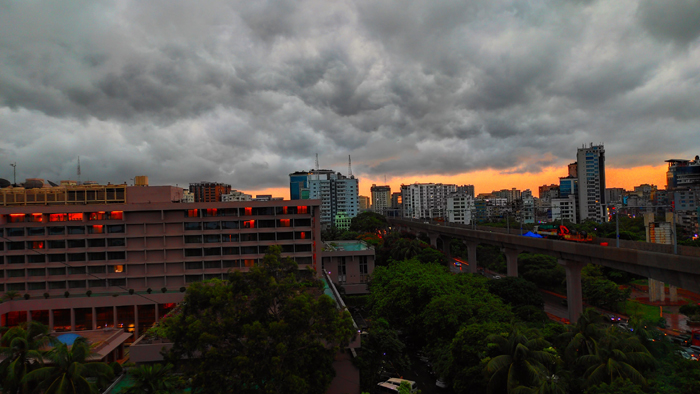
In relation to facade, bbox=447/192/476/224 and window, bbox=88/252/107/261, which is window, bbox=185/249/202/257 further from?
facade, bbox=447/192/476/224

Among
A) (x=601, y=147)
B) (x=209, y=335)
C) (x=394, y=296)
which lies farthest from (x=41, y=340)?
(x=601, y=147)

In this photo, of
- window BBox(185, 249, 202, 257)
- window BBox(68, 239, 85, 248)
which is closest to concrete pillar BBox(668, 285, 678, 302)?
window BBox(185, 249, 202, 257)

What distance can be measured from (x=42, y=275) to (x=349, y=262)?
146 feet

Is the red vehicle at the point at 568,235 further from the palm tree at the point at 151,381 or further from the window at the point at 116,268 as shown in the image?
the window at the point at 116,268

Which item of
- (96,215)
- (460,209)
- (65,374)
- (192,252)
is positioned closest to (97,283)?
(96,215)

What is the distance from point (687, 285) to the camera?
89.5ft

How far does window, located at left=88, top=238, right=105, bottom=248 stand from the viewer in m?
51.2

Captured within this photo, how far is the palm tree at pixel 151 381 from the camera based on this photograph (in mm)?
19969

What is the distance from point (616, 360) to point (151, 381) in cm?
2590

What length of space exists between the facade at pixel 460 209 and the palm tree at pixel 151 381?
15338 centimetres

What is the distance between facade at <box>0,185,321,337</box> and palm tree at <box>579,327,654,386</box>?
3662cm

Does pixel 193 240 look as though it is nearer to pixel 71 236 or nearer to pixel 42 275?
pixel 71 236

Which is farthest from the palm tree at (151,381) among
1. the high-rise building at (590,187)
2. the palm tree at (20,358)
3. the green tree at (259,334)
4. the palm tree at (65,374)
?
the high-rise building at (590,187)

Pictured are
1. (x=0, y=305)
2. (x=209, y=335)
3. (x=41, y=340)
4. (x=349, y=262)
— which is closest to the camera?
(x=209, y=335)
